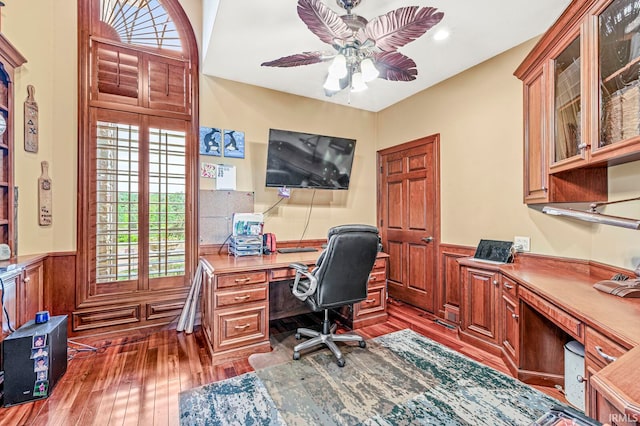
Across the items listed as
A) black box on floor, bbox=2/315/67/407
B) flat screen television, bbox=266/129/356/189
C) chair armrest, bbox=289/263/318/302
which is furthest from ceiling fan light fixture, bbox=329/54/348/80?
black box on floor, bbox=2/315/67/407

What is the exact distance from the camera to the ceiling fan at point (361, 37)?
5.33ft

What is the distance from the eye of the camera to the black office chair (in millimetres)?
2287

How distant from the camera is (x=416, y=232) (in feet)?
12.2

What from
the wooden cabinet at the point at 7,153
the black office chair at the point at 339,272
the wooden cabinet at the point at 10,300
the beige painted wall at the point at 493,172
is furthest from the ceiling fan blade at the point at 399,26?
the wooden cabinet at the point at 10,300

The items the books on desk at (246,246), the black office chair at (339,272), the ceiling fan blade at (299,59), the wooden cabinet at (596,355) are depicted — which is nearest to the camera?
the wooden cabinet at (596,355)

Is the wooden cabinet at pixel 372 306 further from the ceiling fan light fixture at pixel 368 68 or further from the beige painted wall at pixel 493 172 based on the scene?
the ceiling fan light fixture at pixel 368 68

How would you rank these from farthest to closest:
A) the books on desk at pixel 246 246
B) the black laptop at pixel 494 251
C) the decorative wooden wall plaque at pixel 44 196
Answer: the books on desk at pixel 246 246
the black laptop at pixel 494 251
the decorative wooden wall plaque at pixel 44 196

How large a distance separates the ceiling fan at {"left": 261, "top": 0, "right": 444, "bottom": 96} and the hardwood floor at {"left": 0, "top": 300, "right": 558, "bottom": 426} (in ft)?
7.90

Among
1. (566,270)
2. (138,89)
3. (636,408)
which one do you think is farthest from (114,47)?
(566,270)

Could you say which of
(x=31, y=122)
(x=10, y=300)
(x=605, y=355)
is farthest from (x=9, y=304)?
(x=605, y=355)

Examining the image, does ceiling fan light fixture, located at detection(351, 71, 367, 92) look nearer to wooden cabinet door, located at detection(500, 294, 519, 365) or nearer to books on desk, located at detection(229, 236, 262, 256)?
books on desk, located at detection(229, 236, 262, 256)

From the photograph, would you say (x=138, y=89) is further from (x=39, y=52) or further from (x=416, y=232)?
(x=416, y=232)

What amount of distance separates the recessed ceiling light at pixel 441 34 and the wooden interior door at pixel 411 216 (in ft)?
3.95

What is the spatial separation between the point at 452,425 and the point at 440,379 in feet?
1.57
